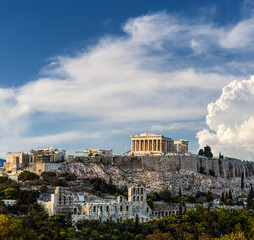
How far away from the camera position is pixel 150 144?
123 meters

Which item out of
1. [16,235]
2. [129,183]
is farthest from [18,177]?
[16,235]

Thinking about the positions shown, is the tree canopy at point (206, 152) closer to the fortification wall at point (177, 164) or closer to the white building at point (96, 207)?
the fortification wall at point (177, 164)

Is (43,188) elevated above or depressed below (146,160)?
below

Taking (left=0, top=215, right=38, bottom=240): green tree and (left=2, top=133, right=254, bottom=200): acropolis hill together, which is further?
(left=2, top=133, right=254, bottom=200): acropolis hill

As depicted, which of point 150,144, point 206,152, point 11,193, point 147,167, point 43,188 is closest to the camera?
point 11,193

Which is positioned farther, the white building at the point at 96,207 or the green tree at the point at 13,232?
the white building at the point at 96,207

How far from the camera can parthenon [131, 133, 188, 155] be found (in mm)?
121662

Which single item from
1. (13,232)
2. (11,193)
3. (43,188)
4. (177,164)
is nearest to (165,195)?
(177,164)

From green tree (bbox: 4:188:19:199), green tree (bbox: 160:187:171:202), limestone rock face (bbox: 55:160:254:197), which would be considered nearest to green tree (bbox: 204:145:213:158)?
limestone rock face (bbox: 55:160:254:197)

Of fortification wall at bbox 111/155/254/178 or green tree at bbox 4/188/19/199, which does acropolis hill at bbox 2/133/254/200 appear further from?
green tree at bbox 4/188/19/199

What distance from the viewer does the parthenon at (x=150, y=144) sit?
12166 cm

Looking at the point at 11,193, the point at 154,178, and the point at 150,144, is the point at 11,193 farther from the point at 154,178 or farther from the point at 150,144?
the point at 150,144

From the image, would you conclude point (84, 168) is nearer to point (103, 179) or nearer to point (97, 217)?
point (103, 179)

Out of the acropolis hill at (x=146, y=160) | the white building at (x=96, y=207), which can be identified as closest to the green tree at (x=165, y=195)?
the white building at (x=96, y=207)
